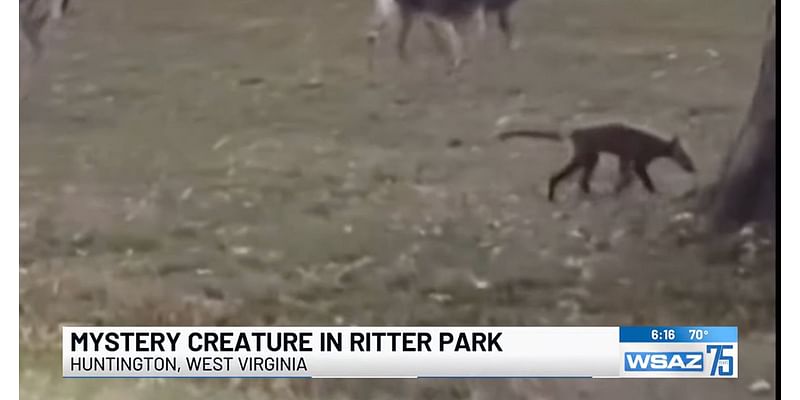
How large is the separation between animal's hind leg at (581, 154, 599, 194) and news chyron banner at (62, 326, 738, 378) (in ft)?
0.55

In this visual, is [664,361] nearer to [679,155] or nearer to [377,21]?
[679,155]

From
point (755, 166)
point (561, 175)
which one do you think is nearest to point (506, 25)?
point (561, 175)

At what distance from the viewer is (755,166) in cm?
104

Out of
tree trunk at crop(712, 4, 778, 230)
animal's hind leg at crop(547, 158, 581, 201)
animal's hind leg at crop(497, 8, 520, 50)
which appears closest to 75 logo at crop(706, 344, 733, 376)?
tree trunk at crop(712, 4, 778, 230)

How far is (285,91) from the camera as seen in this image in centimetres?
105

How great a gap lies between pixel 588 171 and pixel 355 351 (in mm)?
349

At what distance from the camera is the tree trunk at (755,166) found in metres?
1.04

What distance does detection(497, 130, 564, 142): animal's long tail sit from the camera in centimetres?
104

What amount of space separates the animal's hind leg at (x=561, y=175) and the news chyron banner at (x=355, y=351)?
0.16 meters

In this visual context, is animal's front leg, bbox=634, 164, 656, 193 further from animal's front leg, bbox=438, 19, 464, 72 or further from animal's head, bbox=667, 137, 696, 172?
animal's front leg, bbox=438, 19, 464, 72

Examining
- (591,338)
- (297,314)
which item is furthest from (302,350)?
(591,338)

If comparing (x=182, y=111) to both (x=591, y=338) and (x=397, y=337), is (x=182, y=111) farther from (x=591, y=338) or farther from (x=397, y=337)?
(x=591, y=338)
